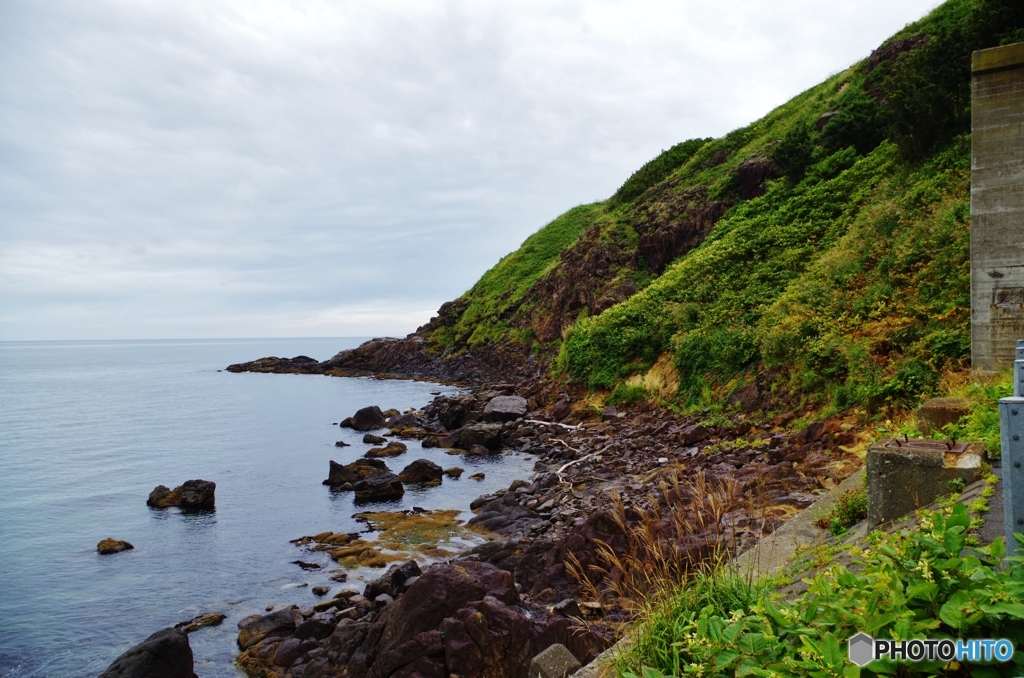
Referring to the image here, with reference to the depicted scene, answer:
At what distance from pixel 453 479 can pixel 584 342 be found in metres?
9.65

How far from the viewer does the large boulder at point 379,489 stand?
2064cm

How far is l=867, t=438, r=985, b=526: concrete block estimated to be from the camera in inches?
220

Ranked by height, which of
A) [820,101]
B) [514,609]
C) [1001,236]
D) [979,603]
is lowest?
[514,609]

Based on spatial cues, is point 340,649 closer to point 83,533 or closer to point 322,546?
point 322,546

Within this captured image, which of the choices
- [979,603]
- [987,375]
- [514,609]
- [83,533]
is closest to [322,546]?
[83,533]

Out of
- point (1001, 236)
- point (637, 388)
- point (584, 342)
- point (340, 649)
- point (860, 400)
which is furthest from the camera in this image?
point (584, 342)

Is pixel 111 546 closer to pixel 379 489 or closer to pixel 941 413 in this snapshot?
pixel 379 489

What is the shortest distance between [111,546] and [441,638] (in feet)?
43.4

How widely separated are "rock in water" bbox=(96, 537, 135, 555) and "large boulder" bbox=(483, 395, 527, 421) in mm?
15698

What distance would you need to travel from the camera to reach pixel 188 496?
21.0m

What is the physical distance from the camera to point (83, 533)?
18.6 metres

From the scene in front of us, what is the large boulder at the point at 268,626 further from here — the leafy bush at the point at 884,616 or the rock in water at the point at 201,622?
the leafy bush at the point at 884,616

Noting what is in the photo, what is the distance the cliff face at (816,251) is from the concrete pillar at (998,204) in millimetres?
1424

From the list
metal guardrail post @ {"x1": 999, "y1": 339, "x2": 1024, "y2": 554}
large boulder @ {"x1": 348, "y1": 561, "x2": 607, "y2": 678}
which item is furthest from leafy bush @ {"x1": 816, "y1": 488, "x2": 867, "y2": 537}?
metal guardrail post @ {"x1": 999, "y1": 339, "x2": 1024, "y2": 554}
